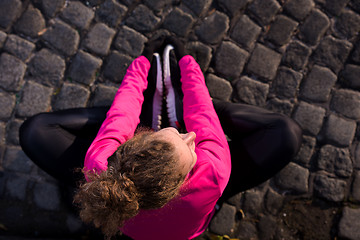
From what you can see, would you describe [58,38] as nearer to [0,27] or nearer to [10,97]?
[0,27]

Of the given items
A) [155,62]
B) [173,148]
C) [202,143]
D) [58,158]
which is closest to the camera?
[173,148]

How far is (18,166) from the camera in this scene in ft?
8.39

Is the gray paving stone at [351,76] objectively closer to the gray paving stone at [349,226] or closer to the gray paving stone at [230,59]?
the gray paving stone at [230,59]

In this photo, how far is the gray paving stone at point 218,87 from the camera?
267 centimetres

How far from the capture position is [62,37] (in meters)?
2.62

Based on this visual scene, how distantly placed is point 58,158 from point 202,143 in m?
1.17

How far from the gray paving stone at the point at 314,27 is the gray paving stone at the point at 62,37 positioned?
2532mm

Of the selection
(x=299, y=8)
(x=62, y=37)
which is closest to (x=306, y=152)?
(x=299, y=8)

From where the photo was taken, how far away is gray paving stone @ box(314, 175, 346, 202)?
8.71 ft

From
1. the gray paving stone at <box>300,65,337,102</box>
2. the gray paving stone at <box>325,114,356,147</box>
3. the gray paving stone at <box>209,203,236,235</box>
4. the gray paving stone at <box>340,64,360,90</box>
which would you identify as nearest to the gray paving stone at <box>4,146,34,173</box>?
the gray paving stone at <box>209,203,236,235</box>

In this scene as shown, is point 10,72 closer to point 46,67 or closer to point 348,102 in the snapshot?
point 46,67

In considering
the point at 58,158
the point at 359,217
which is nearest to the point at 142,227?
the point at 58,158

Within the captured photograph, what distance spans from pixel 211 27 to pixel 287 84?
1.06 m

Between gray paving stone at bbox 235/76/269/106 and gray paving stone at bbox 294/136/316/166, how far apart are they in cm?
63
